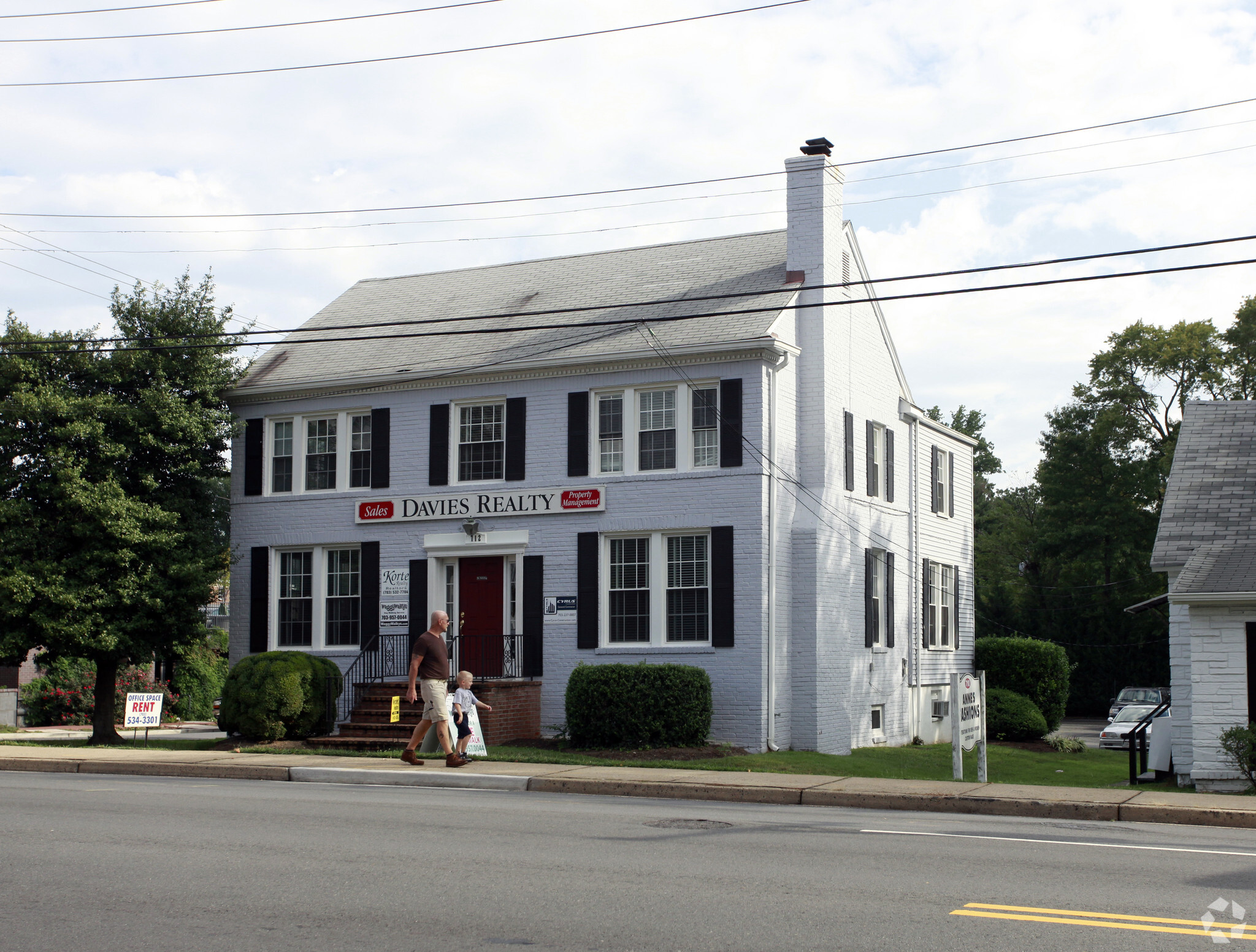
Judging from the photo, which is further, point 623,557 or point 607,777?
point 623,557

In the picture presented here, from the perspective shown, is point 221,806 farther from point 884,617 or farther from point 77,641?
point 884,617

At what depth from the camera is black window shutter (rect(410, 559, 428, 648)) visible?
74.2 feet

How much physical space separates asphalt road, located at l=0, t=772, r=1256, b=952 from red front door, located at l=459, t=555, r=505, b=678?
9899 mm

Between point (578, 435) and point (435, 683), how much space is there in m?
6.81

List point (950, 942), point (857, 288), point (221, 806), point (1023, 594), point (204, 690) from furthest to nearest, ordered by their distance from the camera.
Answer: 1. point (1023, 594)
2. point (204, 690)
3. point (857, 288)
4. point (221, 806)
5. point (950, 942)

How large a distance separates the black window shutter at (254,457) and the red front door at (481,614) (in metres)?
4.68

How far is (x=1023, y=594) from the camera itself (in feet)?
172

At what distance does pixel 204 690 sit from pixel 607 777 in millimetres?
21323

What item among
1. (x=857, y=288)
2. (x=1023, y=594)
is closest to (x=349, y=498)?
(x=857, y=288)

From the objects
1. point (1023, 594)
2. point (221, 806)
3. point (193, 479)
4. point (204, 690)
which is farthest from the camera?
point (1023, 594)

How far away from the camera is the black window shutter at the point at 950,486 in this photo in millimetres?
29172

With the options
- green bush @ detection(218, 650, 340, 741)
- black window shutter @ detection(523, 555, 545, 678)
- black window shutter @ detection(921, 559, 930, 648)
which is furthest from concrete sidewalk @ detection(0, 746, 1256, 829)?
black window shutter @ detection(921, 559, 930, 648)

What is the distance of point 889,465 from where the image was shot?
25.5 meters

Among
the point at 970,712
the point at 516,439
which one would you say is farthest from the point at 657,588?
the point at 970,712
